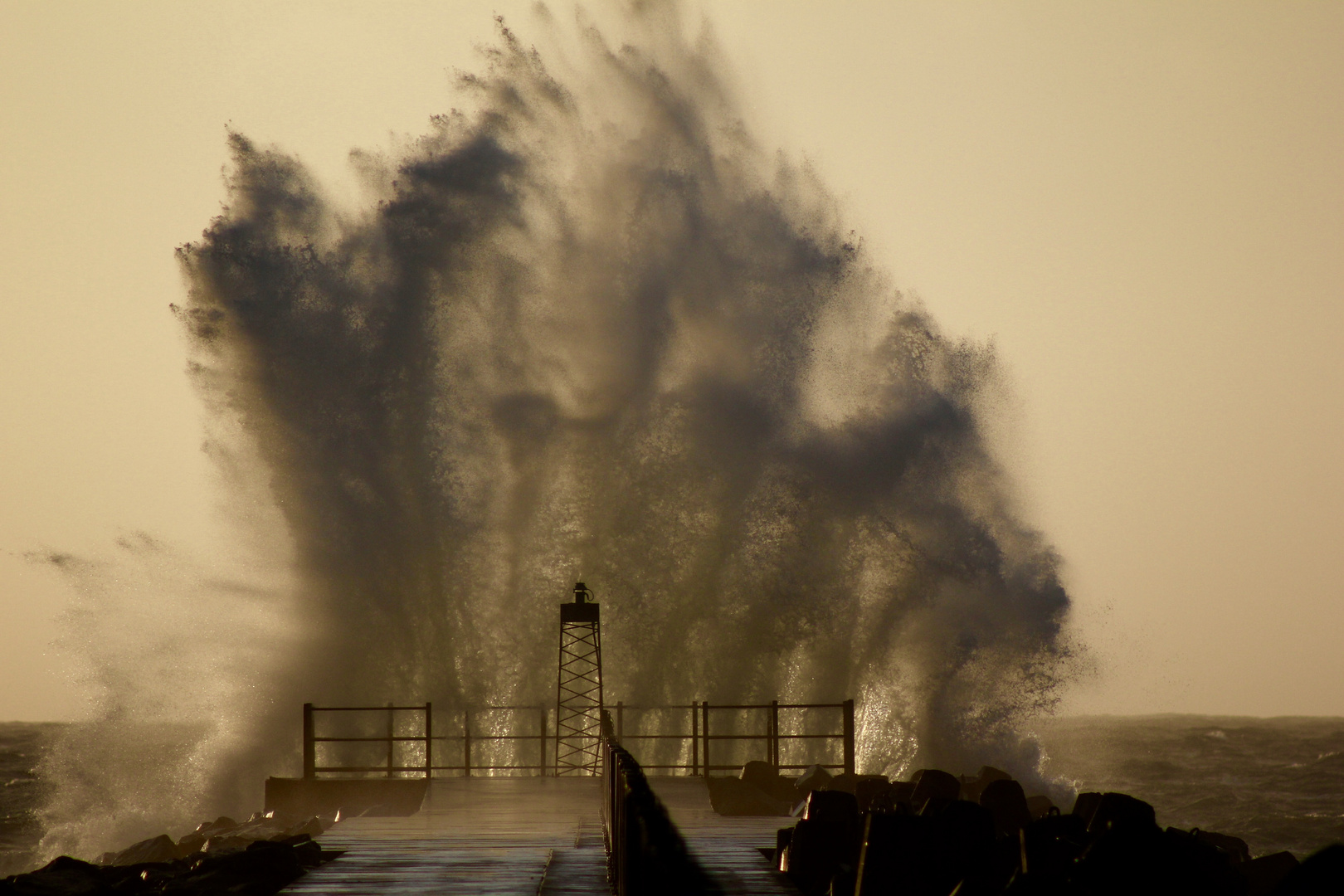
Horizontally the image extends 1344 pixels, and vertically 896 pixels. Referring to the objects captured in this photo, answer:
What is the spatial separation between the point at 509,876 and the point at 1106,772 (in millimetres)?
52829

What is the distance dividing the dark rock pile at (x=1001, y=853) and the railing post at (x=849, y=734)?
4.88m

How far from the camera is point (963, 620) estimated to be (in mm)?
30531

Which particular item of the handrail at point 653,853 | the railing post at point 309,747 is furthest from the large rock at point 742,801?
the handrail at point 653,853

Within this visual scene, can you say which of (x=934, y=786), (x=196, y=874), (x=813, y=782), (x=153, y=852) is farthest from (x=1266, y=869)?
(x=153, y=852)

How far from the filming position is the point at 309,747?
1903 cm

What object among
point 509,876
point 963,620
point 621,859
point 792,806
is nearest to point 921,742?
point 963,620

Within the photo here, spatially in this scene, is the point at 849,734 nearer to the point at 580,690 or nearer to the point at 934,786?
the point at 934,786

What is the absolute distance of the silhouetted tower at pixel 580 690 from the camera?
23.1 metres

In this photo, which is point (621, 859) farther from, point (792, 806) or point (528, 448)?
point (528, 448)

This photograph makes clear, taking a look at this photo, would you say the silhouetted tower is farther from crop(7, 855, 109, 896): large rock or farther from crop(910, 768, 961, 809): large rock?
crop(7, 855, 109, 896): large rock

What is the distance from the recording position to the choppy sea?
37.4 meters

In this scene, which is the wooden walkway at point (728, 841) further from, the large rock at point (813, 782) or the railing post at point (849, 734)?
the railing post at point (849, 734)

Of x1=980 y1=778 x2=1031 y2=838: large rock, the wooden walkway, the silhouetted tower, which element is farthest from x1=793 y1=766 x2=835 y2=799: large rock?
x1=980 y1=778 x2=1031 y2=838: large rock

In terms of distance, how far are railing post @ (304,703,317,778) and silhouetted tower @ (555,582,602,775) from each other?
3911 mm
